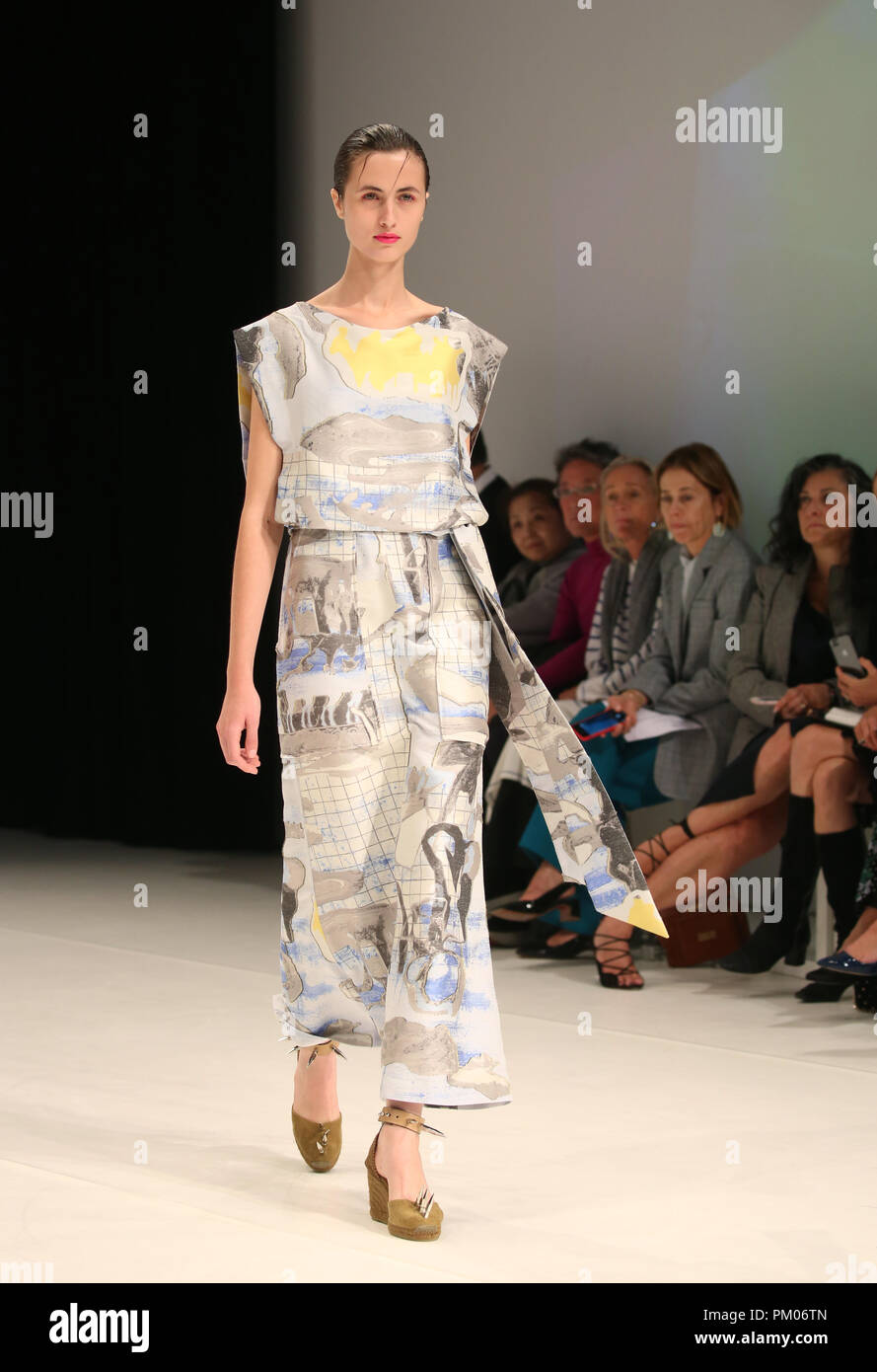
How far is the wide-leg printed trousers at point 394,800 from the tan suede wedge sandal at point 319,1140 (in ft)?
0.61

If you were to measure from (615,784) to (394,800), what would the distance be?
2069 millimetres

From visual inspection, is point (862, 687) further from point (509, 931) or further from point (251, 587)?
point (251, 587)

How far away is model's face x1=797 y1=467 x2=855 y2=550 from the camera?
3.94 m

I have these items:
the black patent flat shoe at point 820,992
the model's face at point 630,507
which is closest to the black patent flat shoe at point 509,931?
the black patent flat shoe at point 820,992

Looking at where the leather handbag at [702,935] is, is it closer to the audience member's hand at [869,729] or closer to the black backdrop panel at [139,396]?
the audience member's hand at [869,729]

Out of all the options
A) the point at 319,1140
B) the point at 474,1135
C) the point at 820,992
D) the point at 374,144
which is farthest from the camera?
the point at 820,992

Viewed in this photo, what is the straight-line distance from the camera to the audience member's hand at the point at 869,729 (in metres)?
3.66

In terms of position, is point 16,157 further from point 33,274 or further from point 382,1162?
point 382,1162

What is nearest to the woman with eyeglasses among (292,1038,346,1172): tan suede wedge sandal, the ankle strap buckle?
(292,1038,346,1172): tan suede wedge sandal

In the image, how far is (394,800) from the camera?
2.32 m

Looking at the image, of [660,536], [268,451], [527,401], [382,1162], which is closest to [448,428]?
[268,451]

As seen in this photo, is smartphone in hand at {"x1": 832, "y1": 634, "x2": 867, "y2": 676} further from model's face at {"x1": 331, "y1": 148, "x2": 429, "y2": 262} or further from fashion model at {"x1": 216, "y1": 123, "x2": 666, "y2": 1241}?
model's face at {"x1": 331, "y1": 148, "x2": 429, "y2": 262}

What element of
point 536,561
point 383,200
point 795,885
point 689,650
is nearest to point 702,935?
point 795,885

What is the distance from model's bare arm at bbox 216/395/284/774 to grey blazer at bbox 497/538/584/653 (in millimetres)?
2374
